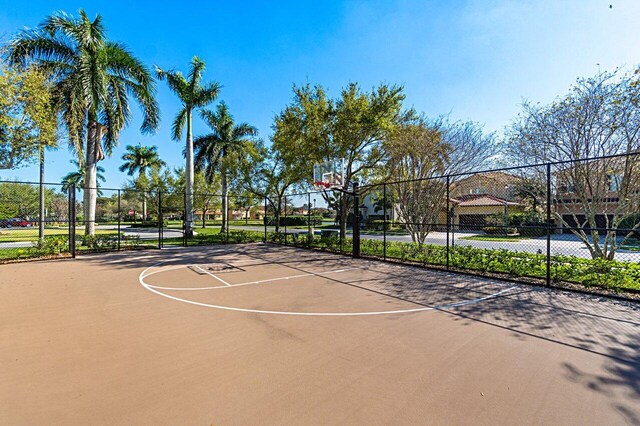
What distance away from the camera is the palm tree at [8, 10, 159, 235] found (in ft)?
44.4

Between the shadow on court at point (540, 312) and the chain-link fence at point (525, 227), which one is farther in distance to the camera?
the chain-link fence at point (525, 227)

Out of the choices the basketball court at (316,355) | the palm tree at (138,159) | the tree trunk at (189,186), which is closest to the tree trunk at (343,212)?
the basketball court at (316,355)

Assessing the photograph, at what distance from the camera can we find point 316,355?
3832 millimetres

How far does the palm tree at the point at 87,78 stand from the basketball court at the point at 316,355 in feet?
32.5

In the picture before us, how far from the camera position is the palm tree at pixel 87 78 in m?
13.5

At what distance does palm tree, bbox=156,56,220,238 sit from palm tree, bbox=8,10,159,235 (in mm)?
2528

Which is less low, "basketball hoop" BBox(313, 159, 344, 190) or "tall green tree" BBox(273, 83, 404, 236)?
"tall green tree" BBox(273, 83, 404, 236)

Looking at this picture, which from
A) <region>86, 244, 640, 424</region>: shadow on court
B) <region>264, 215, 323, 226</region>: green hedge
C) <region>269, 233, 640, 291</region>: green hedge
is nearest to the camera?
<region>86, 244, 640, 424</region>: shadow on court

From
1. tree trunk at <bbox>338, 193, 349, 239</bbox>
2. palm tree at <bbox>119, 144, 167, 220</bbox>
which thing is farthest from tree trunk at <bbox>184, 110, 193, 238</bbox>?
palm tree at <bbox>119, 144, 167, 220</bbox>

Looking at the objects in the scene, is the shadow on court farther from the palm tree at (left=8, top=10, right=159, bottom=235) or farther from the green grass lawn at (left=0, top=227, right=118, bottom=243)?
the green grass lawn at (left=0, top=227, right=118, bottom=243)

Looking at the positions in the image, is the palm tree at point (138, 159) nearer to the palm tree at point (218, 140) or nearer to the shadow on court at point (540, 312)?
the palm tree at point (218, 140)

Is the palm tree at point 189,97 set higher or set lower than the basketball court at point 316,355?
higher

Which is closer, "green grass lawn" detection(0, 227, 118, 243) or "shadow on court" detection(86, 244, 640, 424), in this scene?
"shadow on court" detection(86, 244, 640, 424)

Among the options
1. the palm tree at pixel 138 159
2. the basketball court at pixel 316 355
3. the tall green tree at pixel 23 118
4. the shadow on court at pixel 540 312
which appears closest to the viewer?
the basketball court at pixel 316 355
